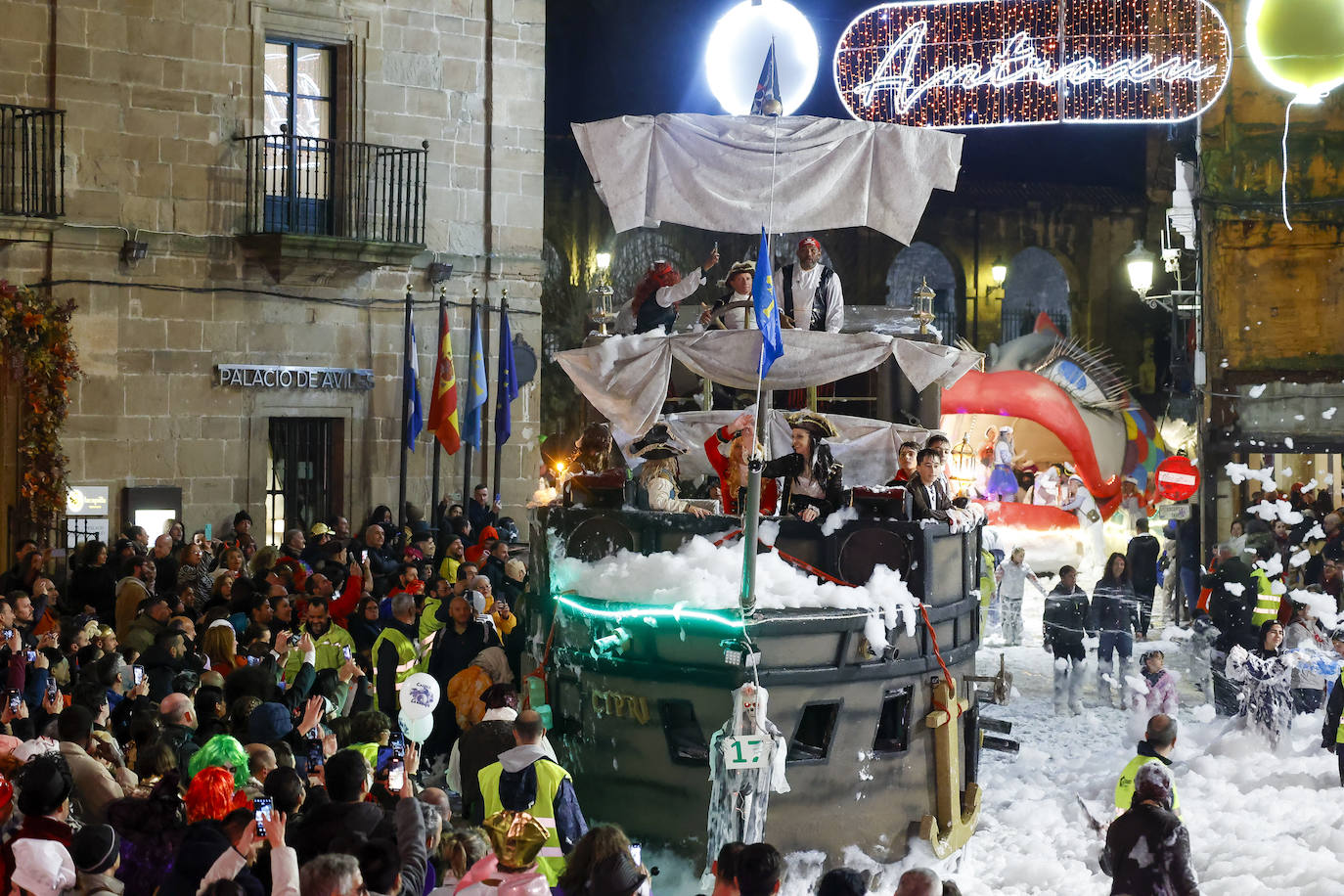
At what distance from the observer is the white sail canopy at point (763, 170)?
12992mm

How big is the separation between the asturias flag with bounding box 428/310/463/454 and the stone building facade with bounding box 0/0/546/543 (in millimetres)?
862

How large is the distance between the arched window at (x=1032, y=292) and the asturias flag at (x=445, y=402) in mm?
27132

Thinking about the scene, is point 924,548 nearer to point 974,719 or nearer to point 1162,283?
point 974,719

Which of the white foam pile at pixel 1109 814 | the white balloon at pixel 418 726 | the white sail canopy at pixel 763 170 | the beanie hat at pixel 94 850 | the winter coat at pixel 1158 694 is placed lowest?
the white foam pile at pixel 1109 814

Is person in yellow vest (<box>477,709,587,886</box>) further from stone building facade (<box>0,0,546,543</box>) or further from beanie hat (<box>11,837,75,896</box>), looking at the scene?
stone building facade (<box>0,0,546,543</box>)

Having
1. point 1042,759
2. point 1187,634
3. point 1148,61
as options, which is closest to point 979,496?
point 1187,634

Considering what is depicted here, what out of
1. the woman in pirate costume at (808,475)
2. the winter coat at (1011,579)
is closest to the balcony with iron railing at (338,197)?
the winter coat at (1011,579)

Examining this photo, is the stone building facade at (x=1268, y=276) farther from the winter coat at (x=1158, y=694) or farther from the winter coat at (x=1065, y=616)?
the winter coat at (x=1158, y=694)

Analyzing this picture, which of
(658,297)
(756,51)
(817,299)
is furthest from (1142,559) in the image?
(756,51)

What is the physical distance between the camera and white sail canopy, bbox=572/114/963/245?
13.0 meters

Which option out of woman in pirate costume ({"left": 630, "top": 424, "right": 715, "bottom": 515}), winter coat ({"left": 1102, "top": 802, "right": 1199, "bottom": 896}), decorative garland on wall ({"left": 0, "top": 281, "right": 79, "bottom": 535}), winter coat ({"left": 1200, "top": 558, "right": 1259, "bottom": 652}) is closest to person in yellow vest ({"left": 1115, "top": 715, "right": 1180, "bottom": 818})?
winter coat ({"left": 1102, "top": 802, "right": 1199, "bottom": 896})

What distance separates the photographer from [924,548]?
414 inches

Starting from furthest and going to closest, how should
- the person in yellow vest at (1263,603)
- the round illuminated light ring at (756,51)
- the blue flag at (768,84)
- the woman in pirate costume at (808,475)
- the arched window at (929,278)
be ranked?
the arched window at (929,278), the person in yellow vest at (1263,603), the round illuminated light ring at (756,51), the blue flag at (768,84), the woman in pirate costume at (808,475)

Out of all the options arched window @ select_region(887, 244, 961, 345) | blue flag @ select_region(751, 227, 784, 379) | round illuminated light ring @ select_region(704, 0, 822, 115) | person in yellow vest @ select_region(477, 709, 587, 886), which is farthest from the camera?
arched window @ select_region(887, 244, 961, 345)
